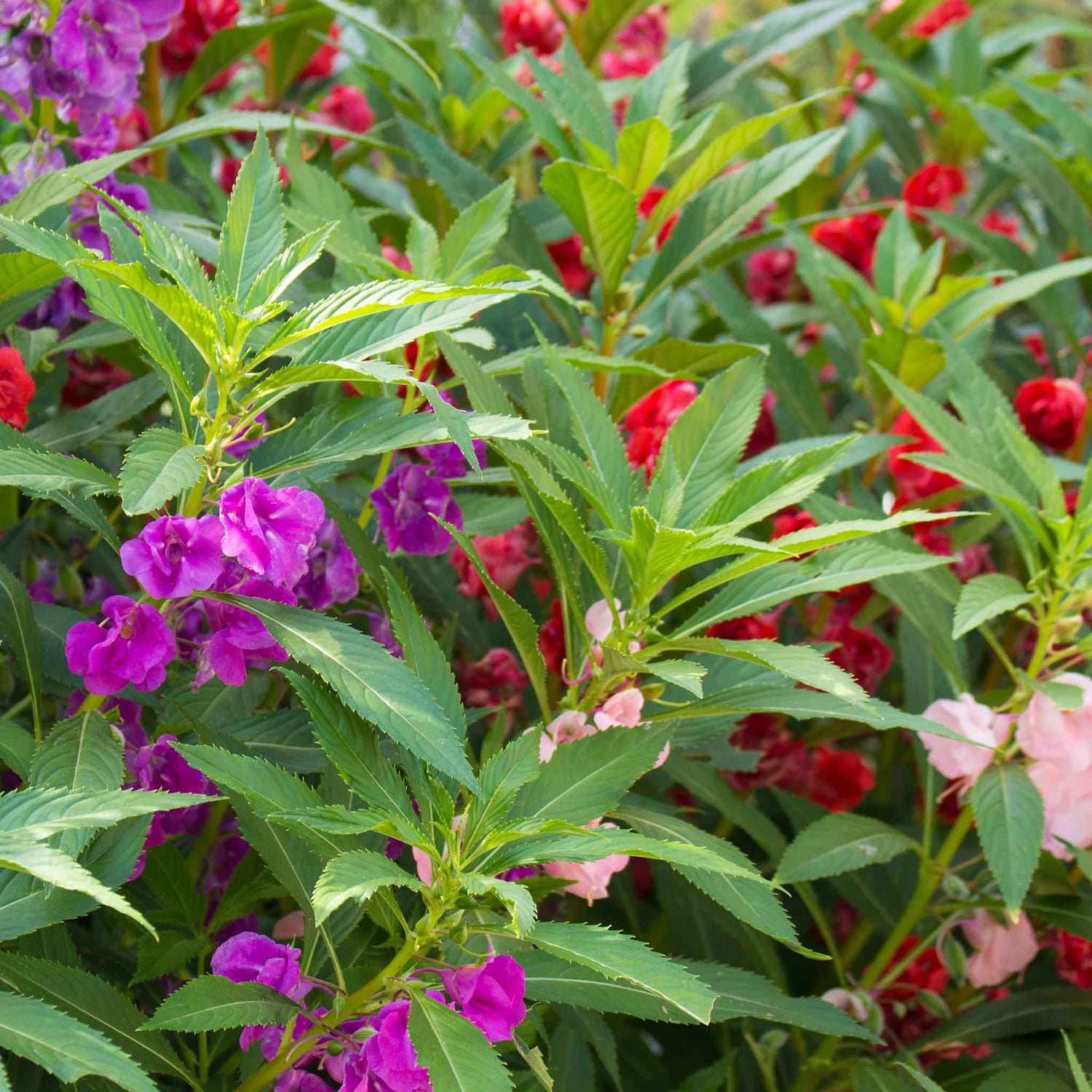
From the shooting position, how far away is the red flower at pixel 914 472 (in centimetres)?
121

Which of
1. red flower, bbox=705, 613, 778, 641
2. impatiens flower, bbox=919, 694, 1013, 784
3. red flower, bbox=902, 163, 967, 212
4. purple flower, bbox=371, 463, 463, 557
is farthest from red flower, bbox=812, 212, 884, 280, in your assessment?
purple flower, bbox=371, 463, 463, 557

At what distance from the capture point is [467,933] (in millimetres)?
675

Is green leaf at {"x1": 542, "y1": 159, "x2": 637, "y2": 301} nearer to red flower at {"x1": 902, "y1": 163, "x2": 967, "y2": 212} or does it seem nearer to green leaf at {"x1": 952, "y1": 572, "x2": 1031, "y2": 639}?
green leaf at {"x1": 952, "y1": 572, "x2": 1031, "y2": 639}

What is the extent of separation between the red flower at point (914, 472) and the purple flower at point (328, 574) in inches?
24.6

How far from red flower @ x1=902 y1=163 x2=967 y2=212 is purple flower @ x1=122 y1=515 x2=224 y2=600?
1.30 meters

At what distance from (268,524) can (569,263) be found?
0.89m

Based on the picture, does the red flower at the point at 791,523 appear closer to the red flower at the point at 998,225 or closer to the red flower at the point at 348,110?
the red flower at the point at 998,225

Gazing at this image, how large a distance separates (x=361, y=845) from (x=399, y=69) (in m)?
0.89

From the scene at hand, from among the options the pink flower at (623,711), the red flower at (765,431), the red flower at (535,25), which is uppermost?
the red flower at (535,25)

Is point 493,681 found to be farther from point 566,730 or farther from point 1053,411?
point 1053,411

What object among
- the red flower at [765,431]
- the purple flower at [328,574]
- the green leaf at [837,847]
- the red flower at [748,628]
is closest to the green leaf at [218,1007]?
the purple flower at [328,574]

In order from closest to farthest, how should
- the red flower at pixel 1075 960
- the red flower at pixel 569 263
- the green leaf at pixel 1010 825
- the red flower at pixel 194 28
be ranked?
1. the green leaf at pixel 1010 825
2. the red flower at pixel 1075 960
3. the red flower at pixel 194 28
4. the red flower at pixel 569 263

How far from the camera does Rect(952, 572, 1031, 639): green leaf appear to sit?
82 cm

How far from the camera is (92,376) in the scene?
3.78 feet
